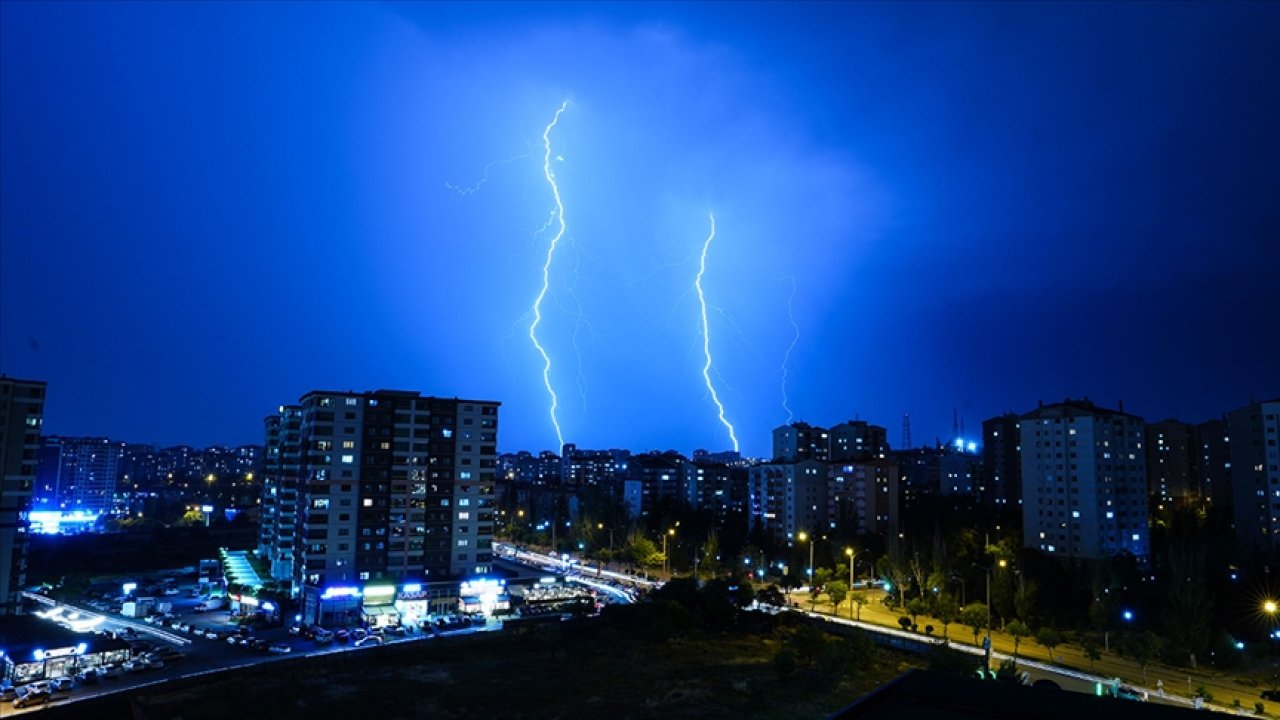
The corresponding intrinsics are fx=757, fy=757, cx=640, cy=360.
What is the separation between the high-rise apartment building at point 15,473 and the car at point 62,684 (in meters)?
12.4

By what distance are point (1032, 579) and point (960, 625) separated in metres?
4.08

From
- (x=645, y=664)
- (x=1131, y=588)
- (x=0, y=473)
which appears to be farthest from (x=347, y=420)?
(x=1131, y=588)

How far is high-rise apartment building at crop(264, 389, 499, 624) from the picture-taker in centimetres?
3853

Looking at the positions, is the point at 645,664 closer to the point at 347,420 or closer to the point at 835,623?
the point at 835,623

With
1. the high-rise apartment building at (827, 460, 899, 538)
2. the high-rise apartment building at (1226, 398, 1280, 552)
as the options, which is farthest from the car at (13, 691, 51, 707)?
the high-rise apartment building at (1226, 398, 1280, 552)

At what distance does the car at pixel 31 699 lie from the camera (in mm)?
22641

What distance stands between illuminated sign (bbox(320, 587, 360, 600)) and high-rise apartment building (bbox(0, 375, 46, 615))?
1299 cm

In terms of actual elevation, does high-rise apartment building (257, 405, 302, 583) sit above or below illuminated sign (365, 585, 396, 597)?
above

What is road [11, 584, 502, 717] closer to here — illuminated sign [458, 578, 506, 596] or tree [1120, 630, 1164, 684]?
illuminated sign [458, 578, 506, 596]

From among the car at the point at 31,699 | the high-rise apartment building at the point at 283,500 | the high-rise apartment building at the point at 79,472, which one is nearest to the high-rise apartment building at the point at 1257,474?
the high-rise apartment building at the point at 283,500

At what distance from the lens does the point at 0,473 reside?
3425 cm

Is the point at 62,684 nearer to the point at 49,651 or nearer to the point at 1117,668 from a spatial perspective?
the point at 49,651

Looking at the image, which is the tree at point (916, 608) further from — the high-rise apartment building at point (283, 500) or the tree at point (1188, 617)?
the high-rise apartment building at point (283, 500)

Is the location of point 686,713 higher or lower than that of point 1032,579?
lower
